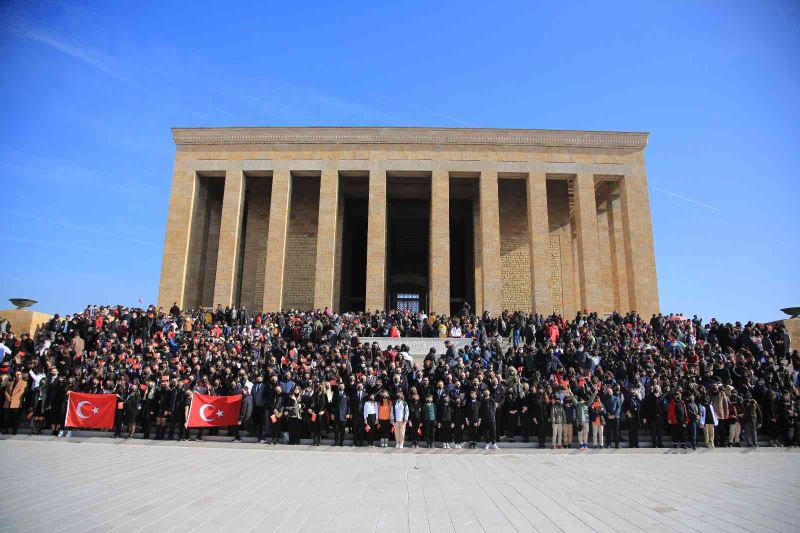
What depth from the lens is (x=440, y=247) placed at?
26.5 metres

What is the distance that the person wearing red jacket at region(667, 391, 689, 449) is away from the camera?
1216 cm

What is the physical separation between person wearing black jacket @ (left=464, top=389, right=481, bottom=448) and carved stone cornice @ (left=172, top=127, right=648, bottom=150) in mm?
18551

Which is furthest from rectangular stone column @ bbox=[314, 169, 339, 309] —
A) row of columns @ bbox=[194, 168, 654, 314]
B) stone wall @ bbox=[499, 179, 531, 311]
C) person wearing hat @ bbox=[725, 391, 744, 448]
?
person wearing hat @ bbox=[725, 391, 744, 448]

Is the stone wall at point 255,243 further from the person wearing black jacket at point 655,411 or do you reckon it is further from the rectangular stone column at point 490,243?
the person wearing black jacket at point 655,411

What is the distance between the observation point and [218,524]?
510 centimetres

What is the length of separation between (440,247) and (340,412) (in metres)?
15.5

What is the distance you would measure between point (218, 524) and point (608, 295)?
26455mm

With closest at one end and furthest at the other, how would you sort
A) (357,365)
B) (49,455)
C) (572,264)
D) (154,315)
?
(49,455), (357,365), (154,315), (572,264)

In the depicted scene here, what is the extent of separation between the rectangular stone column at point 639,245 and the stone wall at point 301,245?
17119 mm

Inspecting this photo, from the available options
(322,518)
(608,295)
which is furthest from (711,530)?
(608,295)

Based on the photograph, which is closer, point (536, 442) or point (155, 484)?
point (155, 484)

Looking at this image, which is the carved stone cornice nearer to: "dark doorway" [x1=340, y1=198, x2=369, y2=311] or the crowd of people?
"dark doorway" [x1=340, y1=198, x2=369, y2=311]

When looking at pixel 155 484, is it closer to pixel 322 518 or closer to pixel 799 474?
pixel 322 518

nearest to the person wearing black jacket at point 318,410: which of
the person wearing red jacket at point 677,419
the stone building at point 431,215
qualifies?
the person wearing red jacket at point 677,419
